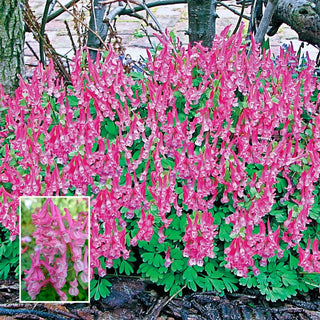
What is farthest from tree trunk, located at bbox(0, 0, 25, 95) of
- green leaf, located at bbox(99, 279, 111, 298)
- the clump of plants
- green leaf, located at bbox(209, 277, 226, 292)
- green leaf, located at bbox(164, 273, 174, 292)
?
green leaf, located at bbox(209, 277, 226, 292)

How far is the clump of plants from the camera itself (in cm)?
185

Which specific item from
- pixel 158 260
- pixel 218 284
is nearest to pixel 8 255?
pixel 158 260

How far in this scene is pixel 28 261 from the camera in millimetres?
1724

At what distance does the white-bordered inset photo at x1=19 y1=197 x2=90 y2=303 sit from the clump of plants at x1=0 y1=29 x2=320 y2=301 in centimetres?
A: 14

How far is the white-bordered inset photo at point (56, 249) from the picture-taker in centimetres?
163

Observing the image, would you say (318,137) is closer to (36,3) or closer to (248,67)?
(248,67)

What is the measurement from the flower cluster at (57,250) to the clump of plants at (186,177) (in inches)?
5.5

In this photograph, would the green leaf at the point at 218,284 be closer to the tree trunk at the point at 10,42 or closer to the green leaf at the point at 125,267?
the green leaf at the point at 125,267

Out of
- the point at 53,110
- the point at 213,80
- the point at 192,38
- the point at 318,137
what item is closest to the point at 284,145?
the point at 318,137

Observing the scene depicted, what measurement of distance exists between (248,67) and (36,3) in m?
5.95

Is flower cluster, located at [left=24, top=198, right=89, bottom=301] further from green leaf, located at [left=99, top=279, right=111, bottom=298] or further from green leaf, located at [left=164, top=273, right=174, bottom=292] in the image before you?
green leaf, located at [left=164, top=273, right=174, bottom=292]

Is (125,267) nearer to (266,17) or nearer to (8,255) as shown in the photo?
(8,255)

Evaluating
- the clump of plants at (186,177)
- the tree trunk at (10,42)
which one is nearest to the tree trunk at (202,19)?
the clump of plants at (186,177)

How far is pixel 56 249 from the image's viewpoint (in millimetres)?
1670
